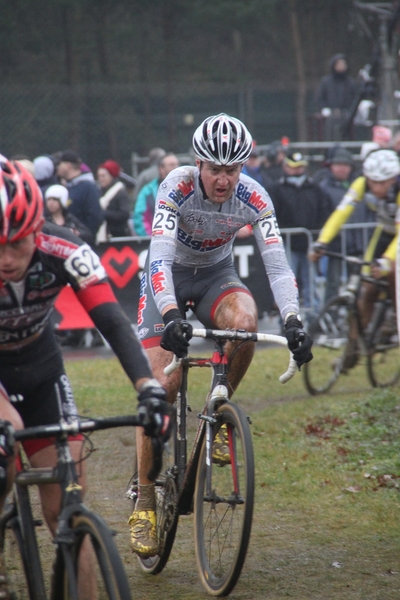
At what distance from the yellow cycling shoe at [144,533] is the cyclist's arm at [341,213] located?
485 cm

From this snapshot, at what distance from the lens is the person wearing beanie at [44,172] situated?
11.9 meters

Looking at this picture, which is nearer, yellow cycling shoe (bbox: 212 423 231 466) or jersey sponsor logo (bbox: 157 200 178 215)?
yellow cycling shoe (bbox: 212 423 231 466)

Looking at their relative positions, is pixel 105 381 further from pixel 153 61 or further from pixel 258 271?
pixel 153 61

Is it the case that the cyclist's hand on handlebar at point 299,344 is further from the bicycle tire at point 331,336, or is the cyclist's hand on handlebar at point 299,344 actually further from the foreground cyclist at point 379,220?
the bicycle tire at point 331,336

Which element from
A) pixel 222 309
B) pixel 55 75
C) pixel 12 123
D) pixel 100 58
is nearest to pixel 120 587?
pixel 222 309

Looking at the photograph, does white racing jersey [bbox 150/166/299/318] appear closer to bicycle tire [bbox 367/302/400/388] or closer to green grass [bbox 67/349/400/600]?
green grass [bbox 67/349/400/600]

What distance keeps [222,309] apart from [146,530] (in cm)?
125

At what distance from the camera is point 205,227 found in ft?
17.5

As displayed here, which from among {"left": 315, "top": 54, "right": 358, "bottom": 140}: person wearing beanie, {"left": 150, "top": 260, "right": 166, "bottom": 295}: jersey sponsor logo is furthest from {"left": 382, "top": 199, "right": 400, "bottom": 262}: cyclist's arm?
{"left": 315, "top": 54, "right": 358, "bottom": 140}: person wearing beanie

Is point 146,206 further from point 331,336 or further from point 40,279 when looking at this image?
point 40,279

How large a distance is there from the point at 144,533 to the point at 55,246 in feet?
6.58

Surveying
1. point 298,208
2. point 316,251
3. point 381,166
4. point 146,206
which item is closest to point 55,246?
point 316,251

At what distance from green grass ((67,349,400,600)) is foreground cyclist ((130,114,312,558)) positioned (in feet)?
2.32

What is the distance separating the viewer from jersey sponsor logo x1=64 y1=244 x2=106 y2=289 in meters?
3.63
